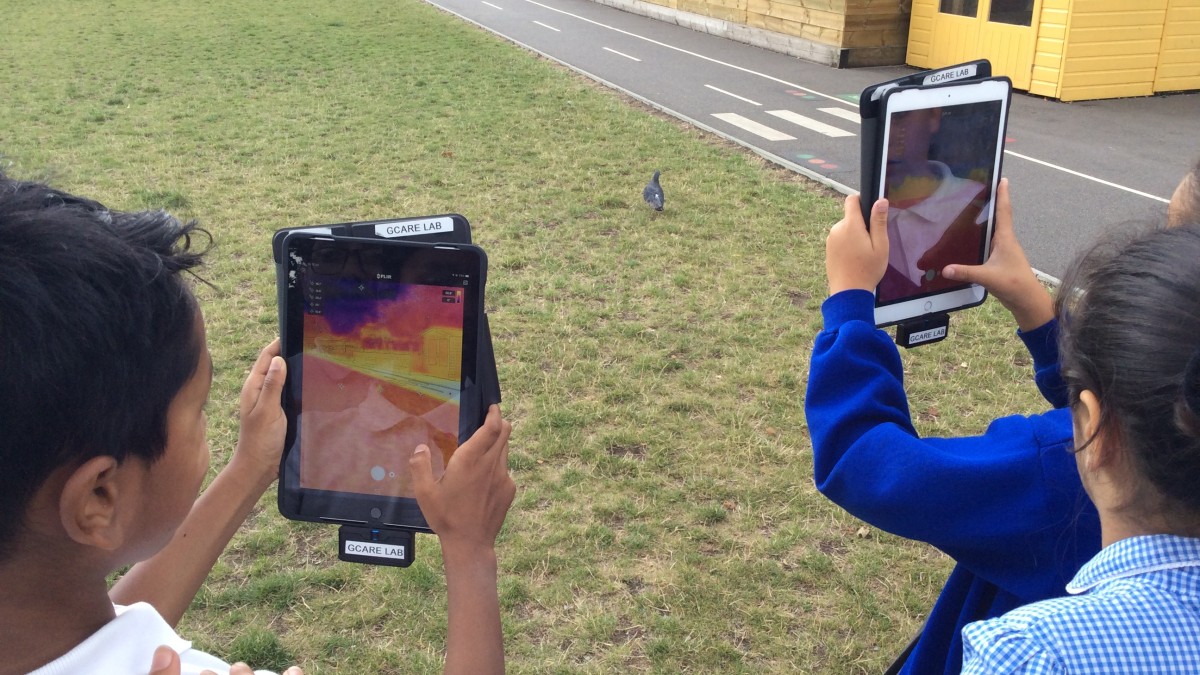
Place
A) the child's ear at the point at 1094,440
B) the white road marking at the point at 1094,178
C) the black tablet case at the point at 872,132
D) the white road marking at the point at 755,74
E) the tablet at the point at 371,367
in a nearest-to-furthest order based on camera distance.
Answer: the child's ear at the point at 1094,440 → the tablet at the point at 371,367 → the black tablet case at the point at 872,132 → the white road marking at the point at 1094,178 → the white road marking at the point at 755,74

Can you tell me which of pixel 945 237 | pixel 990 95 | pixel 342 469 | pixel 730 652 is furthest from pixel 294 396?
pixel 730 652

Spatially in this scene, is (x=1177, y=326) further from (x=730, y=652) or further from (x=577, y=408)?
(x=577, y=408)

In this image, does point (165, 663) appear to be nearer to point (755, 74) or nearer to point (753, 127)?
point (753, 127)

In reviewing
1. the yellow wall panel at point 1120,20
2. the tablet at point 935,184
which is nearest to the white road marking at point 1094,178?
the yellow wall panel at point 1120,20

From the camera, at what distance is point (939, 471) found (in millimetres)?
1474

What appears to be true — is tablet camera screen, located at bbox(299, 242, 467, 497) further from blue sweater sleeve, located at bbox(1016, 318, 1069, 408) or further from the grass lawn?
blue sweater sleeve, located at bbox(1016, 318, 1069, 408)

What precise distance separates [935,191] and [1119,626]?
1.12 metres

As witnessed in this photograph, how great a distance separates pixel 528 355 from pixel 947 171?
10.8ft

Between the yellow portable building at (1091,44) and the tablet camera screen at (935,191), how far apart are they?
12.6 m

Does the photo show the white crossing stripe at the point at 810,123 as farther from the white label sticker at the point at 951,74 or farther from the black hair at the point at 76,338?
the black hair at the point at 76,338

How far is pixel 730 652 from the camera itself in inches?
122

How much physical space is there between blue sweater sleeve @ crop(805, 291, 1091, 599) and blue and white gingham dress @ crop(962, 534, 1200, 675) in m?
0.31

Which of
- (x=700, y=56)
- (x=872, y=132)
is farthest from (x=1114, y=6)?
(x=872, y=132)

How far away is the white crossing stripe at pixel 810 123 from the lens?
10895 mm
